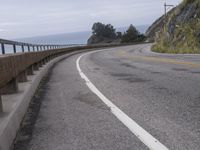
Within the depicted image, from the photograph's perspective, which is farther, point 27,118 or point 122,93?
point 122,93

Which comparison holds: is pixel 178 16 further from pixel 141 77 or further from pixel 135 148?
pixel 135 148

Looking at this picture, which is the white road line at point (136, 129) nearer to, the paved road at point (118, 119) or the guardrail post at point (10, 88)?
the paved road at point (118, 119)

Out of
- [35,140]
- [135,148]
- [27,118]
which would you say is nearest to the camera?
[135,148]

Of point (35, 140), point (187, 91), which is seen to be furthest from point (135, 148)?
point (187, 91)

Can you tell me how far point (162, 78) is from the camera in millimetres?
14375

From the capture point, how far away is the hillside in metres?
39.4

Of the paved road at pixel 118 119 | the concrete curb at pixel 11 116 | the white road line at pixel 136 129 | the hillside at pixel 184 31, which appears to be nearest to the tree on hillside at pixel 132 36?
the hillside at pixel 184 31

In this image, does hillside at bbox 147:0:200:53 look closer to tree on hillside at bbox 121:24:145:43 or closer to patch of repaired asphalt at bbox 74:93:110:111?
patch of repaired asphalt at bbox 74:93:110:111

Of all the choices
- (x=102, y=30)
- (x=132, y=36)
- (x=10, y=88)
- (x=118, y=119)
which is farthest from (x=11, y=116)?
(x=102, y=30)

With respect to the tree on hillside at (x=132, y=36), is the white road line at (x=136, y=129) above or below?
above

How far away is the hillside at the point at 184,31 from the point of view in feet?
129

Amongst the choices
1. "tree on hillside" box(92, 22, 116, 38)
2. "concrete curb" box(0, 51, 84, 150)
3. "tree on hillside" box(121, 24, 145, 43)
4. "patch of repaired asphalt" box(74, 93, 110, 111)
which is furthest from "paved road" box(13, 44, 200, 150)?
"tree on hillside" box(92, 22, 116, 38)

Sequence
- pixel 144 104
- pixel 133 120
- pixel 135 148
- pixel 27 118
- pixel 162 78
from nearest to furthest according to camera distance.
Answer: pixel 135 148, pixel 133 120, pixel 27 118, pixel 144 104, pixel 162 78

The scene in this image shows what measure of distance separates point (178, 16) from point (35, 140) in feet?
139
